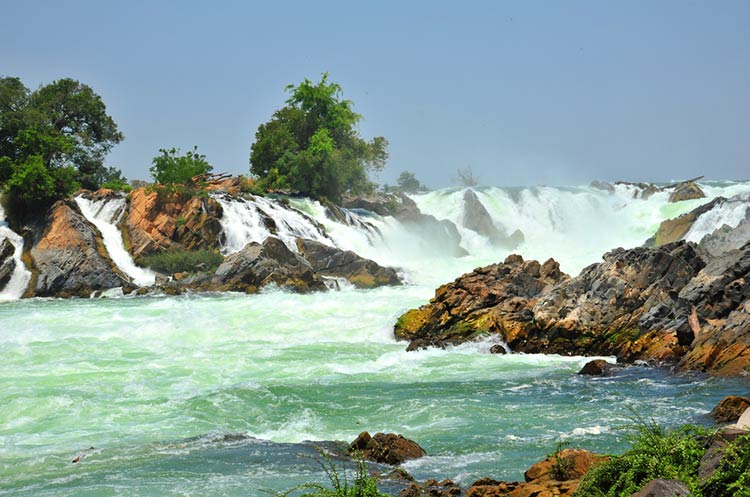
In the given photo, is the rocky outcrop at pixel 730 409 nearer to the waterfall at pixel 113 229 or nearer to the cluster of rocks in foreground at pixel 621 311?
the cluster of rocks in foreground at pixel 621 311

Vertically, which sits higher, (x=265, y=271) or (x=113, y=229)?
(x=113, y=229)

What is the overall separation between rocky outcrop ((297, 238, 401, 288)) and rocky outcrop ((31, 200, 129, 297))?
8.79 metres

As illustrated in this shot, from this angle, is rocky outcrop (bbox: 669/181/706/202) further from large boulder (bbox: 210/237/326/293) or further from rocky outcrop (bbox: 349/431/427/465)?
rocky outcrop (bbox: 349/431/427/465)

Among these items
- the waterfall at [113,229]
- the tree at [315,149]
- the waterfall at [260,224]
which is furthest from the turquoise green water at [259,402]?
the tree at [315,149]

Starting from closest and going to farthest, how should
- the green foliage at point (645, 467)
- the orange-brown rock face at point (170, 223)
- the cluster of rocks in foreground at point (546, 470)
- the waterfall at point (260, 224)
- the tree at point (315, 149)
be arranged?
the cluster of rocks in foreground at point (546, 470)
the green foliage at point (645, 467)
the orange-brown rock face at point (170, 223)
the waterfall at point (260, 224)
the tree at point (315, 149)

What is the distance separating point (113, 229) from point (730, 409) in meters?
35.0

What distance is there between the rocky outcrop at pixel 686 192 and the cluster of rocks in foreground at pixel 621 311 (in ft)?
126

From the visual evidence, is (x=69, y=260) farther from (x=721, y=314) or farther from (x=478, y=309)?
(x=721, y=314)

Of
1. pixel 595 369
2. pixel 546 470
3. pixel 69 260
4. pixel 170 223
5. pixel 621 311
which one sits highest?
pixel 170 223

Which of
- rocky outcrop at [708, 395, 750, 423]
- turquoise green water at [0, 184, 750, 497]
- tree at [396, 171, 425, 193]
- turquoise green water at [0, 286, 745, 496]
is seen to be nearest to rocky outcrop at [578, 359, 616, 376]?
turquoise green water at [0, 184, 750, 497]

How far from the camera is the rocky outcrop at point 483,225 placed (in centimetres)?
5950

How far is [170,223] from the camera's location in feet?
140

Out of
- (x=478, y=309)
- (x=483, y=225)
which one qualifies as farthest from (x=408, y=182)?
(x=478, y=309)

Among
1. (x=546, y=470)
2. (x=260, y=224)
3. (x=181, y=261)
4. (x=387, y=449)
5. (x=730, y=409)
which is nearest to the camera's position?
(x=546, y=470)
